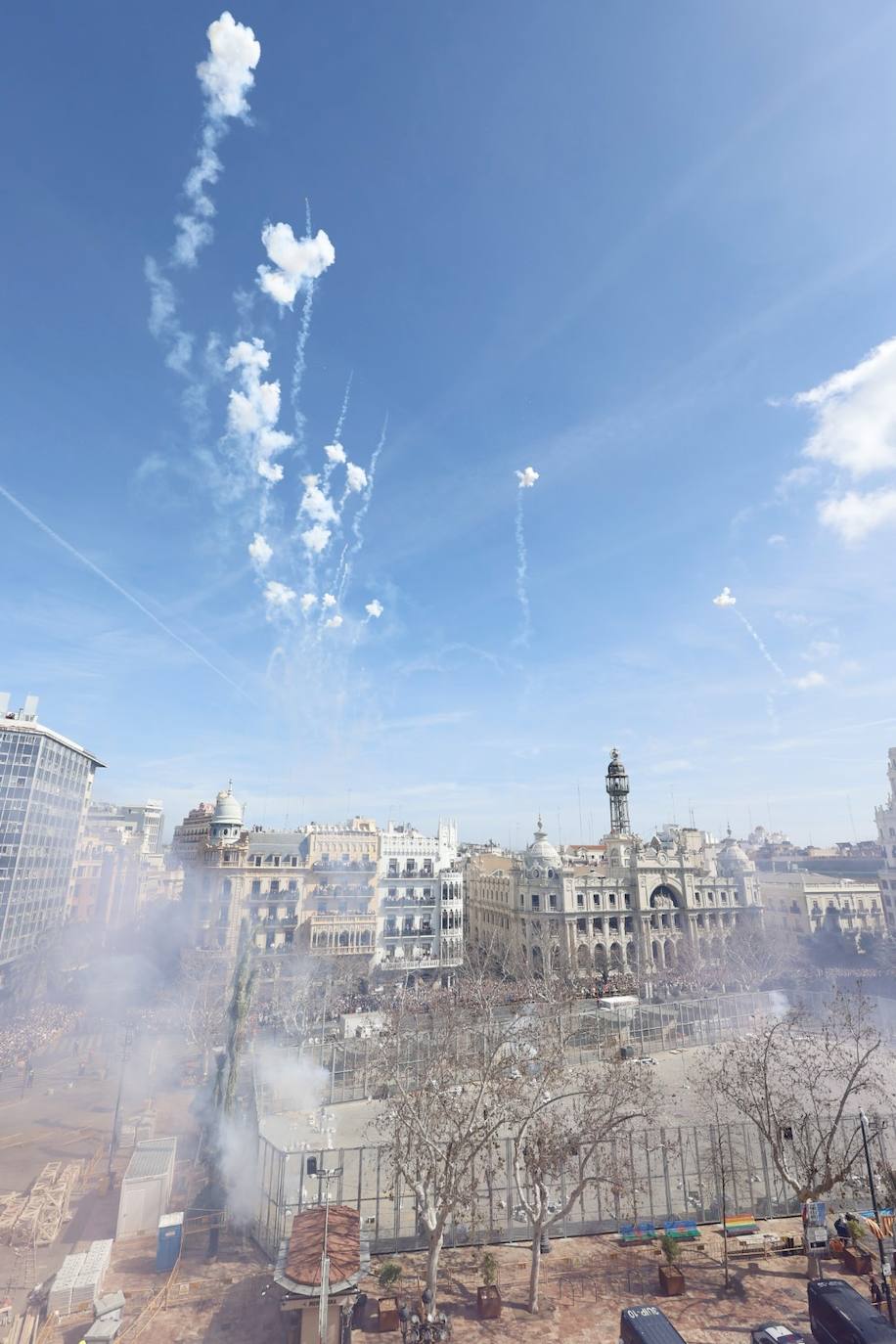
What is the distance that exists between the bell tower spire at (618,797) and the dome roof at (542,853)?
903 inches

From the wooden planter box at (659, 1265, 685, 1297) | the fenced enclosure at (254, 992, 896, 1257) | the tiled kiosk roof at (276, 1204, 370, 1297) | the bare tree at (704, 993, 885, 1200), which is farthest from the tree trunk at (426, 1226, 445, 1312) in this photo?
the bare tree at (704, 993, 885, 1200)

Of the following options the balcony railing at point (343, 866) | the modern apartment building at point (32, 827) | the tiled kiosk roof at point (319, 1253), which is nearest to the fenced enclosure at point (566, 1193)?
the tiled kiosk roof at point (319, 1253)

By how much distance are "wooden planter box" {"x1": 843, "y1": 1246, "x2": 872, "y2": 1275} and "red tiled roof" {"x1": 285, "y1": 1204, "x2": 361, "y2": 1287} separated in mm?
15174

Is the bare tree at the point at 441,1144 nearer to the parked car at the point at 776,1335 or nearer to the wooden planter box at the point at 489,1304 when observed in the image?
the wooden planter box at the point at 489,1304

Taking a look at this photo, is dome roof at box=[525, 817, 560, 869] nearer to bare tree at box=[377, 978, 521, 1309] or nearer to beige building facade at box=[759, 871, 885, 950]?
beige building facade at box=[759, 871, 885, 950]

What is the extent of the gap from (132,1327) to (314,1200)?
19.0 ft

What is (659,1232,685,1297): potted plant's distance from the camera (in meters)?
18.4

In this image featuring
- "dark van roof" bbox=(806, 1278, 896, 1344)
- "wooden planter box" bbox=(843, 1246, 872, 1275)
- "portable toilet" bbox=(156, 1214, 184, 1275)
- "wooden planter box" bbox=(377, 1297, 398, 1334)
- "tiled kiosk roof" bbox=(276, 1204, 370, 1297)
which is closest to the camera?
"dark van roof" bbox=(806, 1278, 896, 1344)

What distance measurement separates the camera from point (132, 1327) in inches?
659

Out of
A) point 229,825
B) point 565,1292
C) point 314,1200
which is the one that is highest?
point 229,825

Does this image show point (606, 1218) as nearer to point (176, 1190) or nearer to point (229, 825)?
point (176, 1190)

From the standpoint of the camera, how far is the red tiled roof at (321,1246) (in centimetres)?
1639

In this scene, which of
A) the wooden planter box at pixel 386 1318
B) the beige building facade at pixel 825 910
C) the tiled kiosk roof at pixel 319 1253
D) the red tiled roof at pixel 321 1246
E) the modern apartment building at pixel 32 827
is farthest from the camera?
the beige building facade at pixel 825 910

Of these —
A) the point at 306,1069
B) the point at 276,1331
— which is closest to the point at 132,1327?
the point at 276,1331
